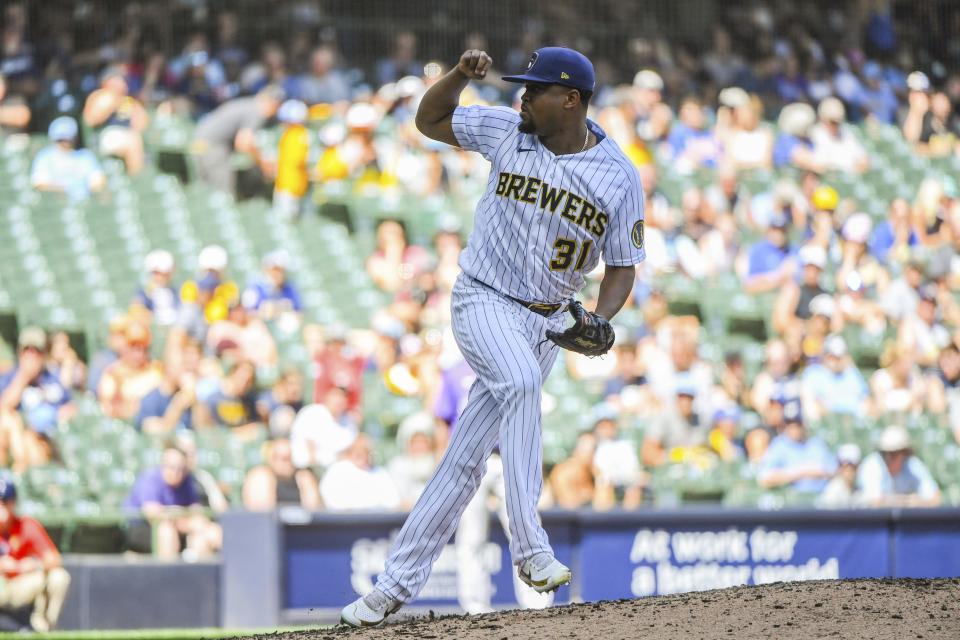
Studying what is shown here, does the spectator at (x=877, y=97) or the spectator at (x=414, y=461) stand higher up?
the spectator at (x=877, y=97)

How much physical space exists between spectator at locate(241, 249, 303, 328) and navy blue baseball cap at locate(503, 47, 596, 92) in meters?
6.79

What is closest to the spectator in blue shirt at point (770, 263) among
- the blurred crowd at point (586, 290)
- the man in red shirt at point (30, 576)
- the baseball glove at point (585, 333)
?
the blurred crowd at point (586, 290)

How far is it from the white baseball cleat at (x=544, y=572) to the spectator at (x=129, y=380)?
6.10m

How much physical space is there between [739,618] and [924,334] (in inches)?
332

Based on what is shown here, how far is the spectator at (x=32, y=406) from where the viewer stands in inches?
367

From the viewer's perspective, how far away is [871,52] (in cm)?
1554

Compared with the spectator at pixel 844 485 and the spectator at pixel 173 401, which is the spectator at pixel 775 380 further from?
the spectator at pixel 173 401

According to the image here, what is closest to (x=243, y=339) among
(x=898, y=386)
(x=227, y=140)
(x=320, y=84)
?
(x=227, y=140)

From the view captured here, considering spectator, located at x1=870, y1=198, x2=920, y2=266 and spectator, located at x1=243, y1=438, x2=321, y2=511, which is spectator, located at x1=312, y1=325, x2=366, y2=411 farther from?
spectator, located at x1=870, y1=198, x2=920, y2=266

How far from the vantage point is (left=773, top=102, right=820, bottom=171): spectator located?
1338cm

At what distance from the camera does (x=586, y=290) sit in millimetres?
11680

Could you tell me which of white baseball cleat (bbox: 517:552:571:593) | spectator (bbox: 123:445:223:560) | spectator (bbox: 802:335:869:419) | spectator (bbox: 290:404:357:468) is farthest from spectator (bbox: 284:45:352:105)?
white baseball cleat (bbox: 517:552:571:593)

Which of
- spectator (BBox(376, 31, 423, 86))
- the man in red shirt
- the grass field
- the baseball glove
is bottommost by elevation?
the grass field

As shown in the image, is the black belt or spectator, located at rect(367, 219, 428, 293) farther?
spectator, located at rect(367, 219, 428, 293)
